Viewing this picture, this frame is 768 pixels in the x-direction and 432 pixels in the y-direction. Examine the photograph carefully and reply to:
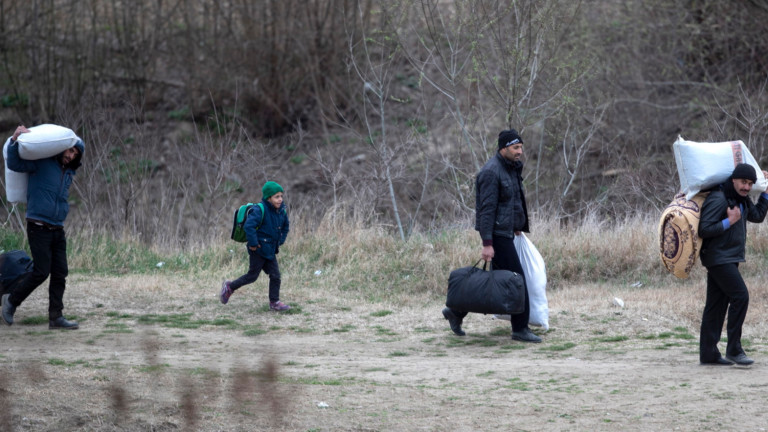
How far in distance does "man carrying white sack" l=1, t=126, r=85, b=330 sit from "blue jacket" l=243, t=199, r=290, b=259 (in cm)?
171

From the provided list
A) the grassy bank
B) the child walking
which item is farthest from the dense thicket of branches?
the child walking

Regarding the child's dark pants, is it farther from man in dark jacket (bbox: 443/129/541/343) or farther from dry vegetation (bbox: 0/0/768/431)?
man in dark jacket (bbox: 443/129/541/343)

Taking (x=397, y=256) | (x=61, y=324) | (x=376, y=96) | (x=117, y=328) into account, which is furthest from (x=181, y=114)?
(x=61, y=324)

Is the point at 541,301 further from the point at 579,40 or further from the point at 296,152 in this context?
the point at 296,152

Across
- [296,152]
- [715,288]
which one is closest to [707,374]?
[715,288]

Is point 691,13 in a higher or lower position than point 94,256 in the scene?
higher

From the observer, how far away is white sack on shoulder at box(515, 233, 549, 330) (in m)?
7.70

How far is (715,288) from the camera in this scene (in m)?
6.55

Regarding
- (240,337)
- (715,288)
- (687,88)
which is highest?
(687,88)

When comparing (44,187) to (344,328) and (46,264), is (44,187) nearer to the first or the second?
(46,264)

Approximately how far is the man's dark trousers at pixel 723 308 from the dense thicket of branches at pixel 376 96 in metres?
6.75

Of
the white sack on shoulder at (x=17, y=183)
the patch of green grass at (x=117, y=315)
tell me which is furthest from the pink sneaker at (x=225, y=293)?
the white sack on shoulder at (x=17, y=183)

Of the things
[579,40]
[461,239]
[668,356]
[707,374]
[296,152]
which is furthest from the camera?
[296,152]

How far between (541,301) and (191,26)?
20073mm
